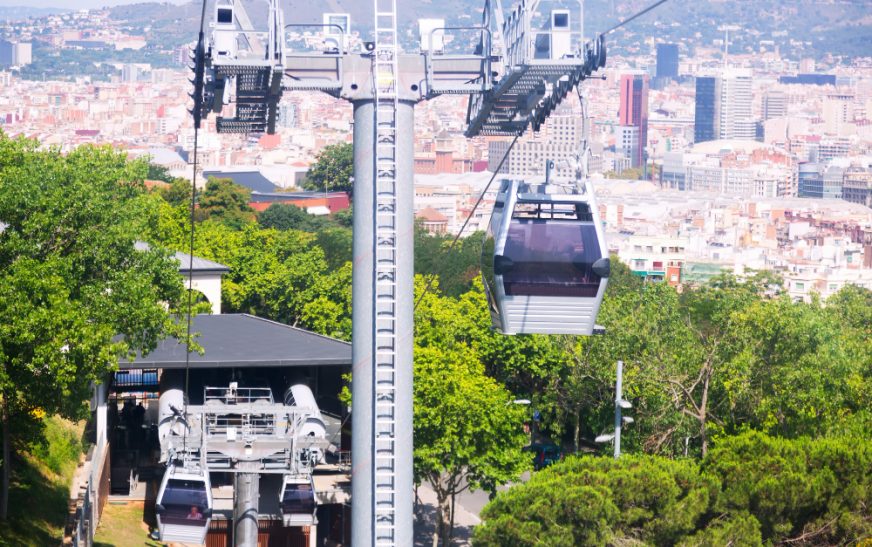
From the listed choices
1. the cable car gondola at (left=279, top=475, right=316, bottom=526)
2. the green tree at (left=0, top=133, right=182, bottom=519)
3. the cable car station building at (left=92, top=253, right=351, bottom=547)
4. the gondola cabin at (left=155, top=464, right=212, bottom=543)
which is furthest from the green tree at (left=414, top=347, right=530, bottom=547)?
the gondola cabin at (left=155, top=464, right=212, bottom=543)

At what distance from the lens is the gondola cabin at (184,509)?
18297 millimetres

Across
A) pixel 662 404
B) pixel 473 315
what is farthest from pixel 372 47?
pixel 473 315

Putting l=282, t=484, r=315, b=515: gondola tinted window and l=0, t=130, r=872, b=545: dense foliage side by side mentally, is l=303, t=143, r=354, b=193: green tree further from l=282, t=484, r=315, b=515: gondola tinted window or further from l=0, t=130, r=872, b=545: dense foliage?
l=282, t=484, r=315, b=515: gondola tinted window

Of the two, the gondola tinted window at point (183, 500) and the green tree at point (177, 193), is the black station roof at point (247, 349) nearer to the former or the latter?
the gondola tinted window at point (183, 500)

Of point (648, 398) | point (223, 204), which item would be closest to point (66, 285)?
point (648, 398)

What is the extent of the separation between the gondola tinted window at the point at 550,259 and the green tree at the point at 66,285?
7377 mm

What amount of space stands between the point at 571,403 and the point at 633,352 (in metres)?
3.32

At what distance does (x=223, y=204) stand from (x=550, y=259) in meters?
68.2

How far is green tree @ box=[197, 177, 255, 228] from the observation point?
7743 cm

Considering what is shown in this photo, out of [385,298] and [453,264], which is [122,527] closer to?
[385,298]

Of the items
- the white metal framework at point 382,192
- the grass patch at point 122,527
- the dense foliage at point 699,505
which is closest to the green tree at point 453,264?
the grass patch at point 122,527

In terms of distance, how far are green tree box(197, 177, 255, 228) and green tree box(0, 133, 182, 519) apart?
53.4 metres

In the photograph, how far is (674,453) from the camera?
29.4 meters

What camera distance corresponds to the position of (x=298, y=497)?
20.6 m
